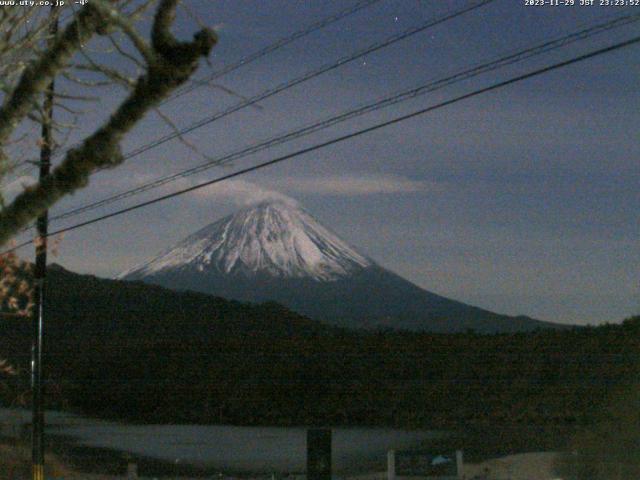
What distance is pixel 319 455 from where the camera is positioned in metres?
18.2

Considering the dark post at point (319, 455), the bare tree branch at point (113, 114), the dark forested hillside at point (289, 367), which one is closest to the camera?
the bare tree branch at point (113, 114)

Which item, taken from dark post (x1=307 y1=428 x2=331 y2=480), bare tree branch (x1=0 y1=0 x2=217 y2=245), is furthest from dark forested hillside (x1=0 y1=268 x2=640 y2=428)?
bare tree branch (x1=0 y1=0 x2=217 y2=245)

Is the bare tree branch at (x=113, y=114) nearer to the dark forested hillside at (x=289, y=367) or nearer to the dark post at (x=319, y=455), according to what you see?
the dark post at (x=319, y=455)

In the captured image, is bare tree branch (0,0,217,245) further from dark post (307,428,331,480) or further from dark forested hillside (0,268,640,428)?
dark forested hillside (0,268,640,428)

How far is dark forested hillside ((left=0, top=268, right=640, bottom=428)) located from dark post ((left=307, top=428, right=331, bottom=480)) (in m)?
9.69

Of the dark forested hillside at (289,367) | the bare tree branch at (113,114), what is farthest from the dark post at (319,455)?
the bare tree branch at (113,114)

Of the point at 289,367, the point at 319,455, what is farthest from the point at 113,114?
the point at 289,367

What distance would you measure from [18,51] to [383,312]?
65.4m

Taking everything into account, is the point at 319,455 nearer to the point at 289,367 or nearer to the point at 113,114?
the point at 113,114

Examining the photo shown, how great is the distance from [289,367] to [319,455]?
1651cm

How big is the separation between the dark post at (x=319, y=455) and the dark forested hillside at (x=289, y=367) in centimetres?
969

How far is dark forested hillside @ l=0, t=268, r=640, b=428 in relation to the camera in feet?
93.0

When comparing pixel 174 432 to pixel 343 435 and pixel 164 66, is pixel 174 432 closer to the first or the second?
pixel 343 435

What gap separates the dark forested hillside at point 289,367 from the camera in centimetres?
2836
